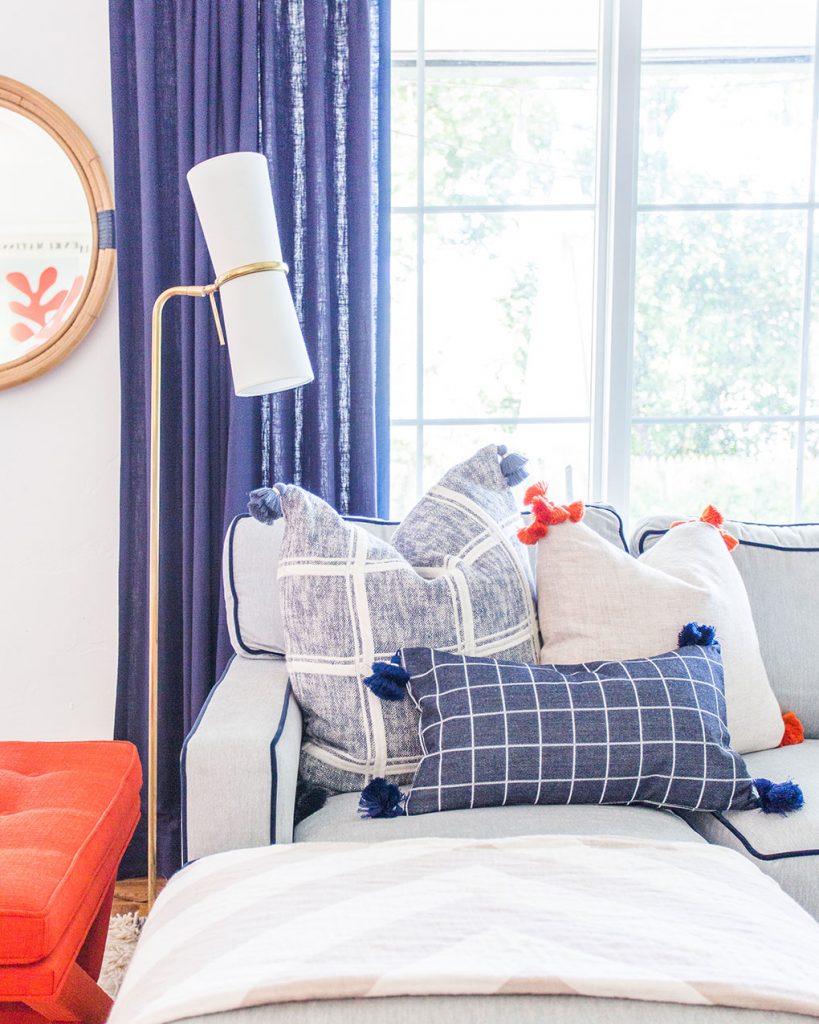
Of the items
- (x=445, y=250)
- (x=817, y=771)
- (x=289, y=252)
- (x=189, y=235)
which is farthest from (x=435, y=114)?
(x=817, y=771)

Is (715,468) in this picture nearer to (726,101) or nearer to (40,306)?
(726,101)

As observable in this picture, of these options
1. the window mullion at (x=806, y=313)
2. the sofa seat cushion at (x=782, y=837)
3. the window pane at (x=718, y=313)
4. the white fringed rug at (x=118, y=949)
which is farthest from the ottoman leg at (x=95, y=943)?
the window mullion at (x=806, y=313)

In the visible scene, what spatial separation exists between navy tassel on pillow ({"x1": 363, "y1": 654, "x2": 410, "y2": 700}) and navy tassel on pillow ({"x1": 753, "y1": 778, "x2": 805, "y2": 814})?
57 centimetres

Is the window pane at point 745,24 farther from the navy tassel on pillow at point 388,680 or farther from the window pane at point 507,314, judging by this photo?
the navy tassel on pillow at point 388,680

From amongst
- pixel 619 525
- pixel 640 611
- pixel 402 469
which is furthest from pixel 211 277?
pixel 640 611

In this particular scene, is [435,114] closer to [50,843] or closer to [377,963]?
[50,843]

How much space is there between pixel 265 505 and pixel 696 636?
749 millimetres

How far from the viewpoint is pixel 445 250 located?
223cm

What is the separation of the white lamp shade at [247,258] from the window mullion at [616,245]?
1000 mm

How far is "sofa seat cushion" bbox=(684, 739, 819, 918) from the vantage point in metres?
1.24

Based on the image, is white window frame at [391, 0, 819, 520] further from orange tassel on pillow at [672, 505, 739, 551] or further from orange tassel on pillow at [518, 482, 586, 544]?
orange tassel on pillow at [518, 482, 586, 544]

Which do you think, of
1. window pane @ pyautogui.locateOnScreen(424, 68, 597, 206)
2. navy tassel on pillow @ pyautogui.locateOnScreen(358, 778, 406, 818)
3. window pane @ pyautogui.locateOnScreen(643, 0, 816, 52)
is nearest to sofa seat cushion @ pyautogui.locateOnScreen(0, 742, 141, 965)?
navy tassel on pillow @ pyautogui.locateOnScreen(358, 778, 406, 818)

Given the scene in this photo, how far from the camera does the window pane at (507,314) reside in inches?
87.9

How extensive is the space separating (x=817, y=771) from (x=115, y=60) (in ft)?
6.62
